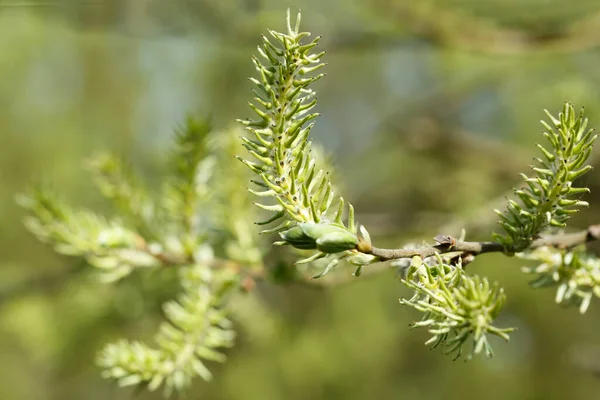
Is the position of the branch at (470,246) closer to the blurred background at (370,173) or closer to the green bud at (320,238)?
the green bud at (320,238)

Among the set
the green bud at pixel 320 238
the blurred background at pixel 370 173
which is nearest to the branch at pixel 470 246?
the green bud at pixel 320 238

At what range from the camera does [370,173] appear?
2.35 metres

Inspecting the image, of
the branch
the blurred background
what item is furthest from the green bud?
the blurred background

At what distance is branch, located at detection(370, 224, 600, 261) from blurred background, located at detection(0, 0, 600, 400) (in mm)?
335

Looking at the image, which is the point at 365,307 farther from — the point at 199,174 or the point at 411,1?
the point at 199,174

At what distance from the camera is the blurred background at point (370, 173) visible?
47.9 inches

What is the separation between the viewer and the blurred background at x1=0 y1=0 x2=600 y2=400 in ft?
3.99

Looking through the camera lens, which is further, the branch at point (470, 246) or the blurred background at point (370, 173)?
the blurred background at point (370, 173)

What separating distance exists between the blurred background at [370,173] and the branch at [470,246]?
335mm

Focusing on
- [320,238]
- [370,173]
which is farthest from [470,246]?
[370,173]

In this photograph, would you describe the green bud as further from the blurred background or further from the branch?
the blurred background

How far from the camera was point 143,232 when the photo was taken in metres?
0.73

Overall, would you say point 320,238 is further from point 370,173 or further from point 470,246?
point 370,173

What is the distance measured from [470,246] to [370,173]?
1969mm
